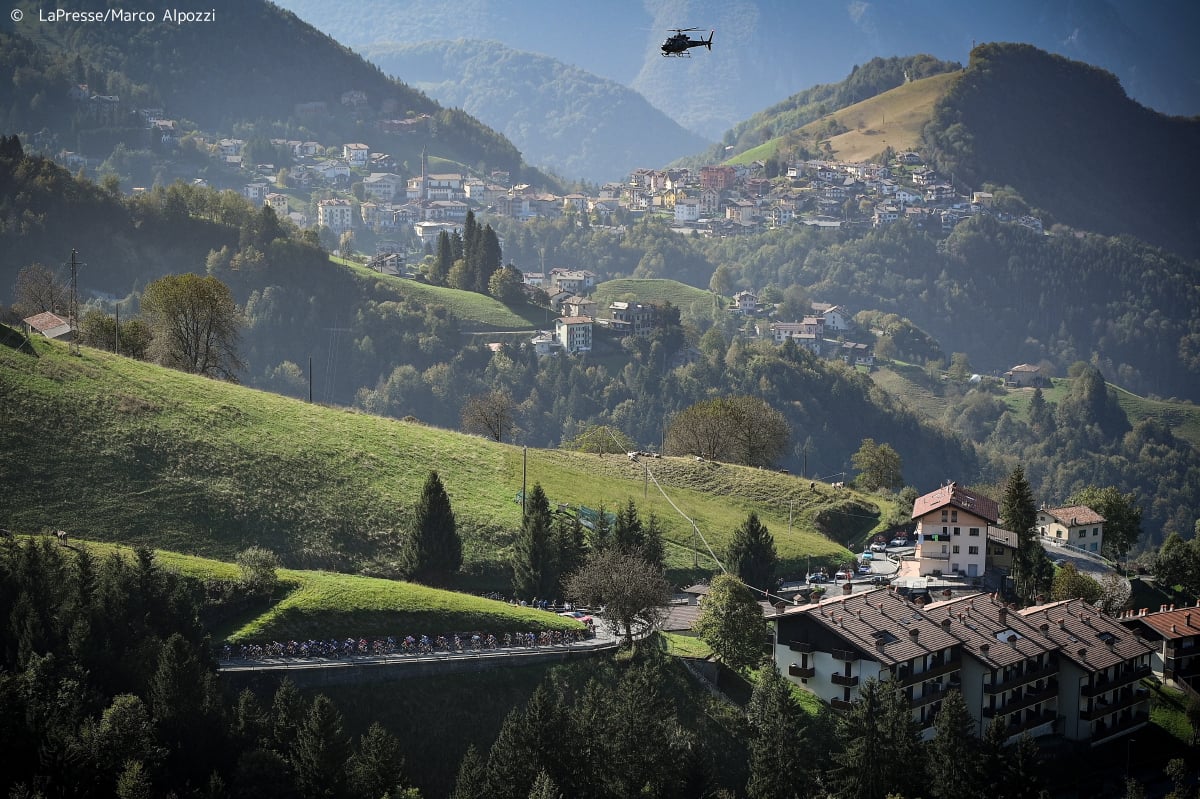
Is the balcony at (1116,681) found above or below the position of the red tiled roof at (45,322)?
below

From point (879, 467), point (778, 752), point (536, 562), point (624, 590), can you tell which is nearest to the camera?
point (778, 752)

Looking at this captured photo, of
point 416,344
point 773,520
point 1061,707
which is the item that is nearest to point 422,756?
point 1061,707

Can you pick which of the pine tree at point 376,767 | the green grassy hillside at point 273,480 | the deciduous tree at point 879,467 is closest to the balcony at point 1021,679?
the green grassy hillside at point 273,480

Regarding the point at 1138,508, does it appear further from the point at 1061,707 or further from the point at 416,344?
the point at 416,344

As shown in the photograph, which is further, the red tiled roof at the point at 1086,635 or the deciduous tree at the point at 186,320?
the deciduous tree at the point at 186,320

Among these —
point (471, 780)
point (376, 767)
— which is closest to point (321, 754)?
point (376, 767)

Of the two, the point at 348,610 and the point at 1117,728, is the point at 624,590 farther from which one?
the point at 1117,728

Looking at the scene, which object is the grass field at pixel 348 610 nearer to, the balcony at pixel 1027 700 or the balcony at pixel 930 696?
the balcony at pixel 930 696
